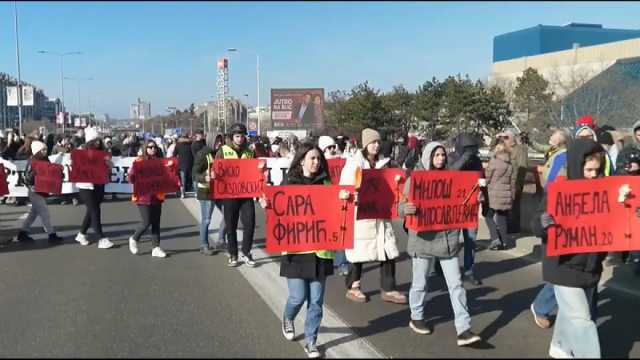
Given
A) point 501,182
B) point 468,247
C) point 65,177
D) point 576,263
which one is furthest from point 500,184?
point 65,177

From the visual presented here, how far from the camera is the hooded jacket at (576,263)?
4852 millimetres

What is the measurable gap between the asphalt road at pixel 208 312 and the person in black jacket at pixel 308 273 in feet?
0.68

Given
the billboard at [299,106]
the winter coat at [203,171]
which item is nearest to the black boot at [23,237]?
the winter coat at [203,171]

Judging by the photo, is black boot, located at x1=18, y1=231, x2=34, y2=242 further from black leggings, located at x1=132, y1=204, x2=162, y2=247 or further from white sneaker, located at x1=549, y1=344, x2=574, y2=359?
white sneaker, located at x1=549, y1=344, x2=574, y2=359

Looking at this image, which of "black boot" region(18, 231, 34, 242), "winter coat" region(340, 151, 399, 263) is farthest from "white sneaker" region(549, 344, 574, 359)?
"black boot" region(18, 231, 34, 242)

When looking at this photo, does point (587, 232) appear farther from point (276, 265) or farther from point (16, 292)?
point (16, 292)

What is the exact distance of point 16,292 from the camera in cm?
727

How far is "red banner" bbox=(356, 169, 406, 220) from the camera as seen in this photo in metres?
6.64

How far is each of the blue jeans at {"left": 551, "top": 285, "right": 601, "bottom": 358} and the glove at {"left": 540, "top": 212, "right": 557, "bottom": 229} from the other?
1.53 feet

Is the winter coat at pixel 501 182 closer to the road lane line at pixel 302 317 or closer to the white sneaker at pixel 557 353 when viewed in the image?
the road lane line at pixel 302 317

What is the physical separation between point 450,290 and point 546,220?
1037 mm

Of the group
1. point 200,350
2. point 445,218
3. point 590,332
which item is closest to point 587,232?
point 590,332

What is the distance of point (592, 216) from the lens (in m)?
5.19

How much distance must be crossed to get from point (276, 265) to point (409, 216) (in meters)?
3.46
